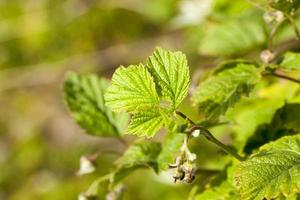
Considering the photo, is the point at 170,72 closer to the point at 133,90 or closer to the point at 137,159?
the point at 133,90

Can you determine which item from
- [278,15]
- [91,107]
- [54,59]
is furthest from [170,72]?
[54,59]

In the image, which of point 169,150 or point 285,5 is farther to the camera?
point 169,150

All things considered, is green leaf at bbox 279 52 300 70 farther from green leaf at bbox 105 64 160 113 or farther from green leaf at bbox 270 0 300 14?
green leaf at bbox 105 64 160 113

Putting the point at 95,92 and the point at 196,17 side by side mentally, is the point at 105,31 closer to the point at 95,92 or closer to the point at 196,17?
the point at 196,17

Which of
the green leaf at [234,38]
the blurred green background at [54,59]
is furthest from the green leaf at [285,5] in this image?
the blurred green background at [54,59]

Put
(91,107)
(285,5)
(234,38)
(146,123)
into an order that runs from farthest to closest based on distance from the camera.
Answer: (234,38), (91,107), (285,5), (146,123)

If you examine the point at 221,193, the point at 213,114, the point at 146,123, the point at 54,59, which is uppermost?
the point at 146,123

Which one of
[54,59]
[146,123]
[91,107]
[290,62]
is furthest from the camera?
[54,59]

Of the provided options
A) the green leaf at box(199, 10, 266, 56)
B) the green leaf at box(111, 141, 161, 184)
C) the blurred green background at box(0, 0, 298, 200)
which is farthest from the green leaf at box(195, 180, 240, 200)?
the blurred green background at box(0, 0, 298, 200)

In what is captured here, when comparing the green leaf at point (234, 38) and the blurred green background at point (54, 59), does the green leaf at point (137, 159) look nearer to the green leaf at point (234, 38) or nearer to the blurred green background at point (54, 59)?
the green leaf at point (234, 38)
